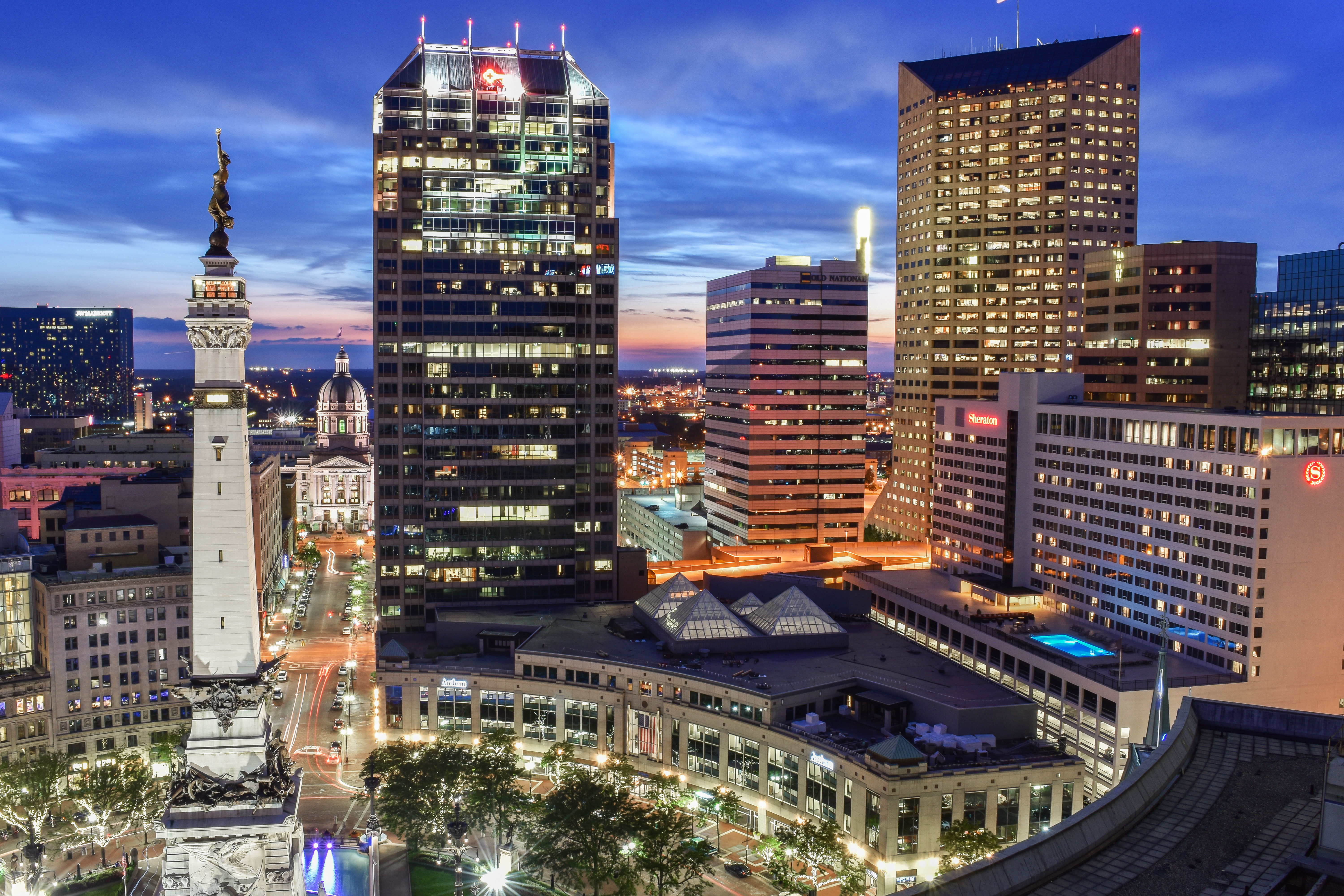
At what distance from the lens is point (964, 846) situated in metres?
69.0

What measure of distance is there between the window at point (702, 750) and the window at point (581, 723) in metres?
10.9

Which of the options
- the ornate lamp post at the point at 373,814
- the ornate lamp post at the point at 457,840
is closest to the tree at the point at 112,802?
the ornate lamp post at the point at 373,814

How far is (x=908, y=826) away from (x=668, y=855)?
18.9 meters

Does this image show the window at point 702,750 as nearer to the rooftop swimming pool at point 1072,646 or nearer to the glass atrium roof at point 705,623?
the glass atrium roof at point 705,623

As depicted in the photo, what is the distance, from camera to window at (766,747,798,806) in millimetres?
83625

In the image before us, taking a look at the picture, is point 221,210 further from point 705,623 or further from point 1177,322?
point 1177,322

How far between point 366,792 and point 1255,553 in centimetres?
8653

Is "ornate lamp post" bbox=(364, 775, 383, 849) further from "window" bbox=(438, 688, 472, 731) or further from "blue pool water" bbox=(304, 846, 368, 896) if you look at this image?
"window" bbox=(438, 688, 472, 731)

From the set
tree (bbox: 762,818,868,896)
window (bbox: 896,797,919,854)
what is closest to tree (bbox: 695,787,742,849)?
tree (bbox: 762,818,868,896)

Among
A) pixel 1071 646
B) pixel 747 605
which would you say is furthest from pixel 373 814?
pixel 1071 646

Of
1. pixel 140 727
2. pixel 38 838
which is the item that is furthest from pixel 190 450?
pixel 38 838

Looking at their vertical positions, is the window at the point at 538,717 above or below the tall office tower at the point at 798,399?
below

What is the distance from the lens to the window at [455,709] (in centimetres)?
10188

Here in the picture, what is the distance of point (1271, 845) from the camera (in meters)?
33.4
